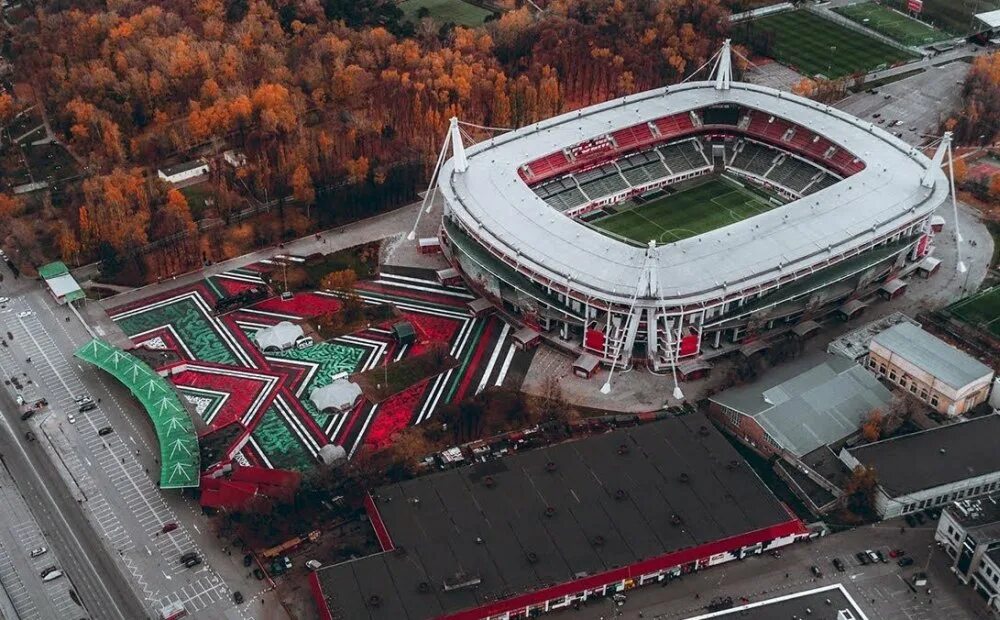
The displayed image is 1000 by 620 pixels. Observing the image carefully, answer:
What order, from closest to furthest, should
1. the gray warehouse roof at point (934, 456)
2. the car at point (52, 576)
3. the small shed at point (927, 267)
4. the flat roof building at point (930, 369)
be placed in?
the car at point (52, 576), the gray warehouse roof at point (934, 456), the flat roof building at point (930, 369), the small shed at point (927, 267)

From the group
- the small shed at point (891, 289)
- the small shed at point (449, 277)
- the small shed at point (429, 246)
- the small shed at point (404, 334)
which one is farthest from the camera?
the small shed at point (429, 246)

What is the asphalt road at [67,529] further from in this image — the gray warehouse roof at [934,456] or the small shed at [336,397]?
the gray warehouse roof at [934,456]

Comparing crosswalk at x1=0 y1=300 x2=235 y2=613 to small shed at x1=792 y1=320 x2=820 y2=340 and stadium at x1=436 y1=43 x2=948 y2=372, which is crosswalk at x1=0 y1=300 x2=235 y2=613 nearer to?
stadium at x1=436 y1=43 x2=948 y2=372

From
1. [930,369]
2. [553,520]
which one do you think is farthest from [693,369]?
[553,520]

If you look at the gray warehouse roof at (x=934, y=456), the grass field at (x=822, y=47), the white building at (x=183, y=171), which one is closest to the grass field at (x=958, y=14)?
the grass field at (x=822, y=47)

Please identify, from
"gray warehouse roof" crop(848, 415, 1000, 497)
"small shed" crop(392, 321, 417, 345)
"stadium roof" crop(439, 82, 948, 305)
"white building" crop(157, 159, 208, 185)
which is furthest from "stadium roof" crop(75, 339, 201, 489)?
"gray warehouse roof" crop(848, 415, 1000, 497)

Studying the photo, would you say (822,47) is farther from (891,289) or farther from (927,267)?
(891,289)

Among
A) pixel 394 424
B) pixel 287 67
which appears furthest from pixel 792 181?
pixel 287 67
